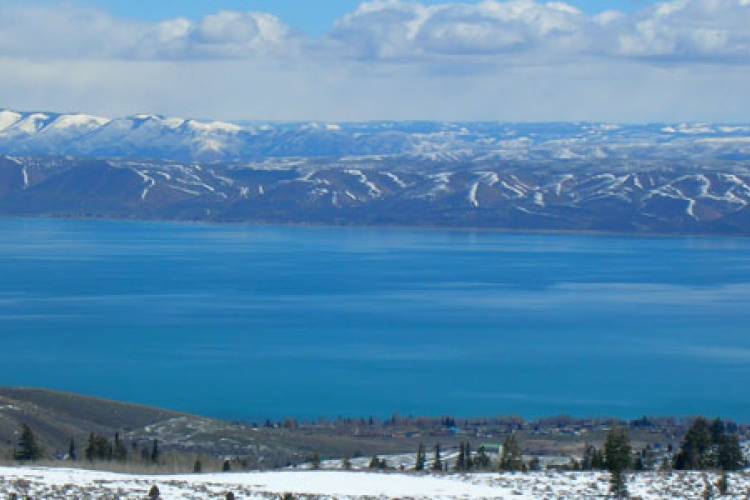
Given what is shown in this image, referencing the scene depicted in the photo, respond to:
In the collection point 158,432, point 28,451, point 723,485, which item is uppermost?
point 723,485

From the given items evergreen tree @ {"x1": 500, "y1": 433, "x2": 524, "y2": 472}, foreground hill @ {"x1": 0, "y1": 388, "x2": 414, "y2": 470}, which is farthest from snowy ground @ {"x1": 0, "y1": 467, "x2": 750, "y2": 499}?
foreground hill @ {"x1": 0, "y1": 388, "x2": 414, "y2": 470}

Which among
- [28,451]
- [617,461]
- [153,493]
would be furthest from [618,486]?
[28,451]

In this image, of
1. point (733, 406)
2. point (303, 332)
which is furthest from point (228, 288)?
point (733, 406)

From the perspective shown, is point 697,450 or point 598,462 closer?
point 598,462

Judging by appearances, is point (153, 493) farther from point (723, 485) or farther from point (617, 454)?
point (723, 485)

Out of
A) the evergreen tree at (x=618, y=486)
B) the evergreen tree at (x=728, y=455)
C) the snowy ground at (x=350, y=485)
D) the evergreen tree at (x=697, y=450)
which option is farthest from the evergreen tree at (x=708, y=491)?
the evergreen tree at (x=697, y=450)

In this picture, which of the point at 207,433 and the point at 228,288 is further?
A: the point at 228,288

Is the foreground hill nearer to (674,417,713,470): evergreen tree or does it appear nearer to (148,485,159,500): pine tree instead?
(674,417,713,470): evergreen tree

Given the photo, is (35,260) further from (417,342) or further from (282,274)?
(417,342)
